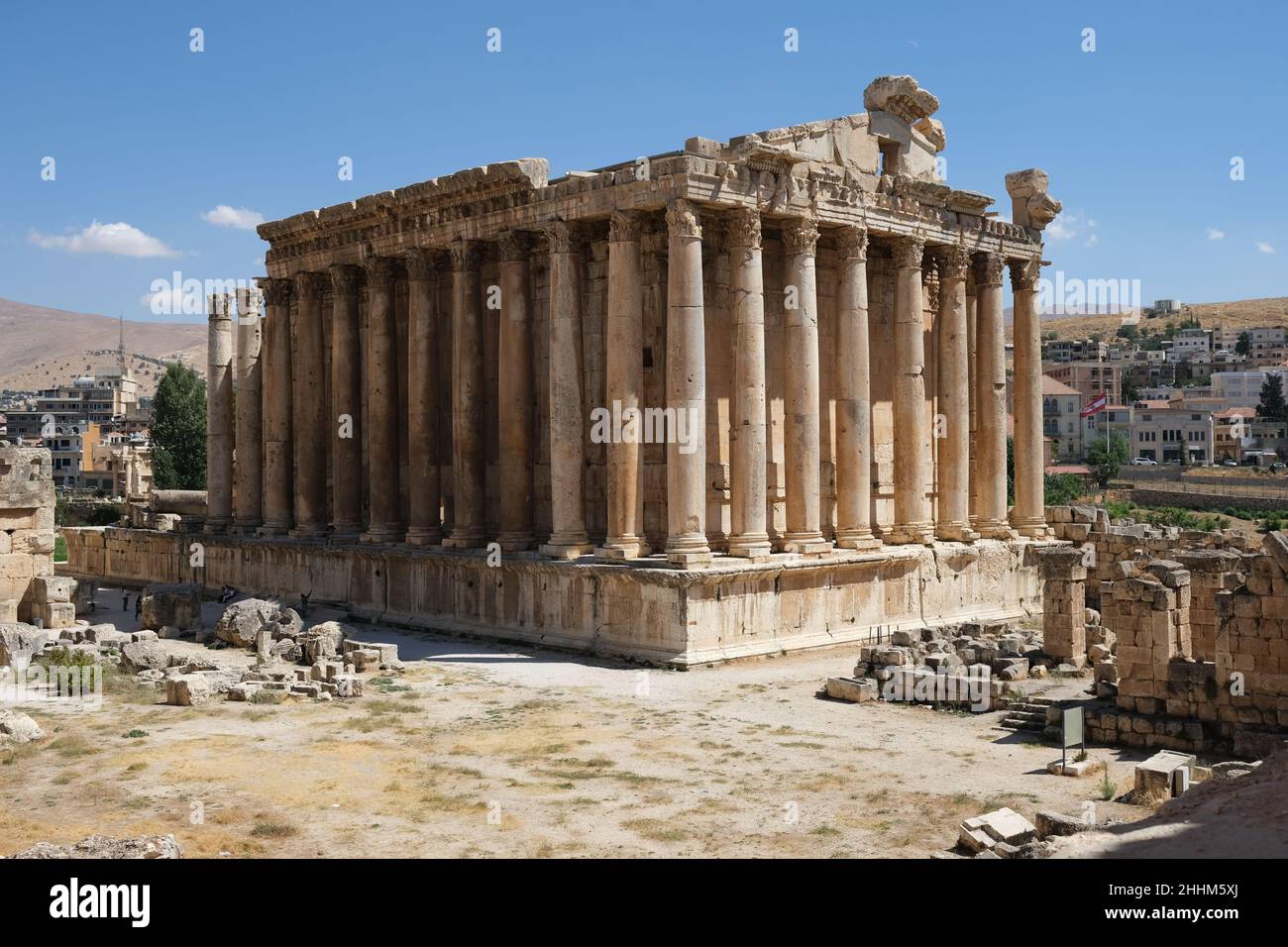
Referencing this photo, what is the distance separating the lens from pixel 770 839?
490 inches

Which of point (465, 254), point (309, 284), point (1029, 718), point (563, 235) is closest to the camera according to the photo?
point (1029, 718)

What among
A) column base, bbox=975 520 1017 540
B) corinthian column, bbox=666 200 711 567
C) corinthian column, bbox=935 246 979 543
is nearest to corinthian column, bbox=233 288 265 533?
corinthian column, bbox=666 200 711 567

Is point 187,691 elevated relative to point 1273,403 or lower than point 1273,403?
lower

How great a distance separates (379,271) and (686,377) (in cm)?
1143

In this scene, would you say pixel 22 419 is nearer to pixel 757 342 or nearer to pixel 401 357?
pixel 401 357

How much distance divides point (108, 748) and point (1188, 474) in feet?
273

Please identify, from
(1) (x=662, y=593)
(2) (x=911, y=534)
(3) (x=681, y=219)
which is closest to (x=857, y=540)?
(2) (x=911, y=534)

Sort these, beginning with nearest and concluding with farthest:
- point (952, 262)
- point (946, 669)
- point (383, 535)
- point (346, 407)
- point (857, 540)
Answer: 1. point (946, 669)
2. point (857, 540)
3. point (952, 262)
4. point (383, 535)
5. point (346, 407)

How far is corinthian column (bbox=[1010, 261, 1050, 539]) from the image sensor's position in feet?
105

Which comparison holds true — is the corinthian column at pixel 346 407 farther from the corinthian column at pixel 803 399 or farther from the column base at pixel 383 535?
the corinthian column at pixel 803 399

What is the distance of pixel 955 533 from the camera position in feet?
96.0

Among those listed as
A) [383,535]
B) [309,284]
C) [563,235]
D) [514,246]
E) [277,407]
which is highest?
[309,284]

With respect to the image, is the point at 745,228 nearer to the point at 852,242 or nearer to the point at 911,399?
the point at 852,242

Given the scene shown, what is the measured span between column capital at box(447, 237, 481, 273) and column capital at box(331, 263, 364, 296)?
16.5 ft
